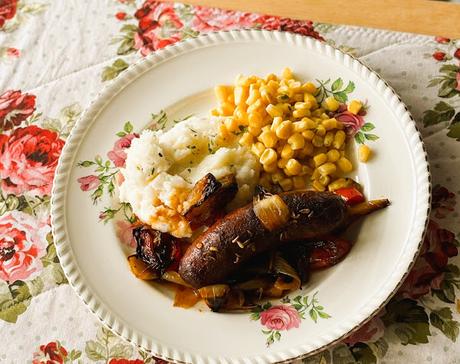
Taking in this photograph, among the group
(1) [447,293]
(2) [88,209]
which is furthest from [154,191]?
(1) [447,293]

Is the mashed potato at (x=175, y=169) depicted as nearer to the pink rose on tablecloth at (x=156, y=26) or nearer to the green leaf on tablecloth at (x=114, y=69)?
the green leaf on tablecloth at (x=114, y=69)

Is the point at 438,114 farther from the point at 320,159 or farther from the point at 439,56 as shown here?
the point at 320,159

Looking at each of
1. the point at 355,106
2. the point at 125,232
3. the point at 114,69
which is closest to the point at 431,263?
the point at 355,106

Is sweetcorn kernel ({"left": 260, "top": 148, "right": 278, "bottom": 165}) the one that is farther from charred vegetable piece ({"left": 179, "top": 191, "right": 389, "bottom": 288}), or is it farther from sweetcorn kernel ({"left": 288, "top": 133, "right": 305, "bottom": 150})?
charred vegetable piece ({"left": 179, "top": 191, "right": 389, "bottom": 288})

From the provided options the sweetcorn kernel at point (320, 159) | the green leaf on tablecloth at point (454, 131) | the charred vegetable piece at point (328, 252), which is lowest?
the charred vegetable piece at point (328, 252)

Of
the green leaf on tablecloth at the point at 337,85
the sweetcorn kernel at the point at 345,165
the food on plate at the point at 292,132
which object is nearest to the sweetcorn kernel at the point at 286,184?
the food on plate at the point at 292,132
